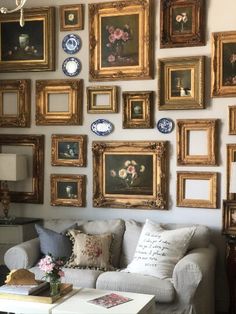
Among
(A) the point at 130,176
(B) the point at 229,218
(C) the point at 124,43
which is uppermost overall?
(C) the point at 124,43

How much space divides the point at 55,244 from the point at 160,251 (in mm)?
895

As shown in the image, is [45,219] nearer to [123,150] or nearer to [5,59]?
[123,150]

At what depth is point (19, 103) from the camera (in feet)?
16.7

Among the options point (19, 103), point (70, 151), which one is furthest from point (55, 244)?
point (19, 103)

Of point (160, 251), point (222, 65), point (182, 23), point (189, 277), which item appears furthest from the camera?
point (182, 23)

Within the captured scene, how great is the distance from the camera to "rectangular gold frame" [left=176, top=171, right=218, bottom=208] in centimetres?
448

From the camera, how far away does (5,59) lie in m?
5.10

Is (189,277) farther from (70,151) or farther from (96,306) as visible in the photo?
(70,151)

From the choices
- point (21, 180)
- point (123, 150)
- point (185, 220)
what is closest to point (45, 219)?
point (21, 180)

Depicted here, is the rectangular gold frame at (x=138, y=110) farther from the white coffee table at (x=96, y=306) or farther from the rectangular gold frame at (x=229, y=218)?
the white coffee table at (x=96, y=306)

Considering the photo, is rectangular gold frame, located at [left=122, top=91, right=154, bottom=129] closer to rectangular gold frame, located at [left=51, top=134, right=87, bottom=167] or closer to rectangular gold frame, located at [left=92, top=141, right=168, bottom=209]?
rectangular gold frame, located at [left=92, top=141, right=168, bottom=209]

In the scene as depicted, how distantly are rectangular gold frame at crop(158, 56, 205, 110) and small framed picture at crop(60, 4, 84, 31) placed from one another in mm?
873

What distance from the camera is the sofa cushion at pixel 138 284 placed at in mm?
3688

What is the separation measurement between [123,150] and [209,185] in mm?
838
